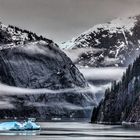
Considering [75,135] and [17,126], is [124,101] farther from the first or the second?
[75,135]

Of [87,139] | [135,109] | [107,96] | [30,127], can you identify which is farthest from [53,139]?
[107,96]

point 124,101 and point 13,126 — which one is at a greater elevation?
point 124,101

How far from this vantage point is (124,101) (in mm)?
128375

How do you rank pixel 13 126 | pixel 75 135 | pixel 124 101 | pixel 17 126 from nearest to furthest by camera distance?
pixel 75 135, pixel 17 126, pixel 13 126, pixel 124 101

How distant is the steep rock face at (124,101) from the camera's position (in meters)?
124

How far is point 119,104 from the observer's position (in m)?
129

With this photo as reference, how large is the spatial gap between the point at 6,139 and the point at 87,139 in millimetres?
7191

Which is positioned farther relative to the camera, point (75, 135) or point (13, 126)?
point (13, 126)

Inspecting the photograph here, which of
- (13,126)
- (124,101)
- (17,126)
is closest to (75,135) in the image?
(17,126)

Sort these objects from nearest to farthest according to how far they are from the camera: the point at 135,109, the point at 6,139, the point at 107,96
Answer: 1. the point at 6,139
2. the point at 135,109
3. the point at 107,96

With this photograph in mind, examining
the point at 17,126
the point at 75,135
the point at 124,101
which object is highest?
the point at 124,101

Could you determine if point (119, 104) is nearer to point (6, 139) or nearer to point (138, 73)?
point (138, 73)

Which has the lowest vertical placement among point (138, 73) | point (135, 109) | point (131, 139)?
point (131, 139)

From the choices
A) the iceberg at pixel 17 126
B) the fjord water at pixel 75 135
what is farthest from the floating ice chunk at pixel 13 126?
the fjord water at pixel 75 135
